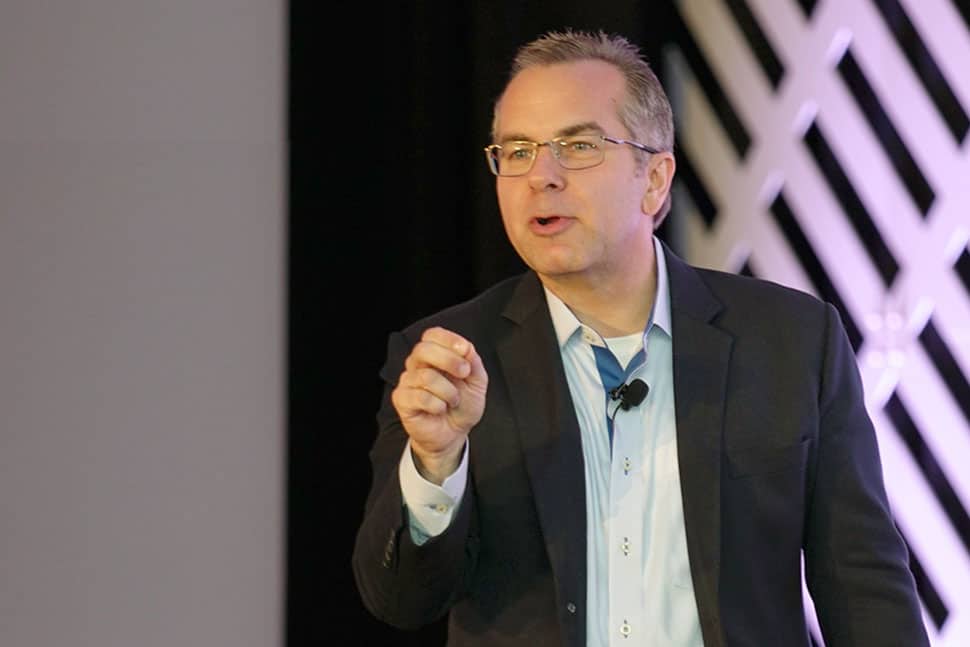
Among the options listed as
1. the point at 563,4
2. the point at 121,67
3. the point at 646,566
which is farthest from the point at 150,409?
the point at 646,566

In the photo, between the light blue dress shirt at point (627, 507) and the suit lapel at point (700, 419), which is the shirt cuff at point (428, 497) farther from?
the suit lapel at point (700, 419)

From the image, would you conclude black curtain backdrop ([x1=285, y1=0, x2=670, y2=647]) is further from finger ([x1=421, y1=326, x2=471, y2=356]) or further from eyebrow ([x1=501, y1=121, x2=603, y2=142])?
finger ([x1=421, y1=326, x2=471, y2=356])

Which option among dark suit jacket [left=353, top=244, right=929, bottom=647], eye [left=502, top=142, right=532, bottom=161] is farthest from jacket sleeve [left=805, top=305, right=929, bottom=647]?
eye [left=502, top=142, right=532, bottom=161]

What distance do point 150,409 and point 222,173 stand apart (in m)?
0.54

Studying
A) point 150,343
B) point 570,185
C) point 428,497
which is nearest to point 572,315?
point 570,185

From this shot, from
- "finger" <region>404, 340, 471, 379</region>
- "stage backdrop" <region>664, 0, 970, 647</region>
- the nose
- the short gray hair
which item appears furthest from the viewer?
"stage backdrop" <region>664, 0, 970, 647</region>

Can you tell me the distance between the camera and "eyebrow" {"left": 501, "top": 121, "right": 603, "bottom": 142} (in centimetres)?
206

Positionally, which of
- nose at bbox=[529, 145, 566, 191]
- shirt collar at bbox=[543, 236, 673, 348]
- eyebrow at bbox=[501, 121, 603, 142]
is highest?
eyebrow at bbox=[501, 121, 603, 142]

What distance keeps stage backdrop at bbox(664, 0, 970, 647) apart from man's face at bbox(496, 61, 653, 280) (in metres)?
0.94

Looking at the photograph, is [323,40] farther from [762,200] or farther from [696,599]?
[696,599]

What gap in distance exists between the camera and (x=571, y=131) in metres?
2.06

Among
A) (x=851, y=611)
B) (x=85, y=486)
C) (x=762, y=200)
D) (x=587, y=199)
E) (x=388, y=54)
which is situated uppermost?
(x=388, y=54)

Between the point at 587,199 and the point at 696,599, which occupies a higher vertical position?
the point at 587,199

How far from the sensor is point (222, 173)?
3.07 meters
